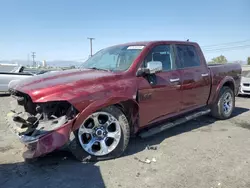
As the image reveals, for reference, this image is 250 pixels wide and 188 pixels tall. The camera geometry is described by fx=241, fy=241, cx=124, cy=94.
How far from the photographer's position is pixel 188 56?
5.27 m

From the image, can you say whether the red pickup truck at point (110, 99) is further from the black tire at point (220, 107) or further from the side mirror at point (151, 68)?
the black tire at point (220, 107)

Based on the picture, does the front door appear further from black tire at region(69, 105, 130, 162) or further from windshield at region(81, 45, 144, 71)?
black tire at region(69, 105, 130, 162)

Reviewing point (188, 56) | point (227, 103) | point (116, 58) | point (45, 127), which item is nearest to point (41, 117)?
point (45, 127)

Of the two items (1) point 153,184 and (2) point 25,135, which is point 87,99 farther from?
(1) point 153,184

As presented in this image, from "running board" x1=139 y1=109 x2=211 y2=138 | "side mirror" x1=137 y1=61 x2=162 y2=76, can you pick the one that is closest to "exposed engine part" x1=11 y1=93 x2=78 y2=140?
"side mirror" x1=137 y1=61 x2=162 y2=76

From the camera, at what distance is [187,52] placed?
530cm

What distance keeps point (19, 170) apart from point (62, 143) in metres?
0.79

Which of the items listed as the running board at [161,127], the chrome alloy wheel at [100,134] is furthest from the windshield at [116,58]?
the running board at [161,127]

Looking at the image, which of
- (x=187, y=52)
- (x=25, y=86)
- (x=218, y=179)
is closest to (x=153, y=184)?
(x=218, y=179)

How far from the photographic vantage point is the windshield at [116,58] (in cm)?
423

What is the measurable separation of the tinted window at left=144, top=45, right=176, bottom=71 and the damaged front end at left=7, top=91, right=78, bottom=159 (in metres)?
1.75

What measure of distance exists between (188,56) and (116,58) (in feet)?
5.63

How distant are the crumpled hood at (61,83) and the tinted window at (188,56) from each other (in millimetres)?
1843

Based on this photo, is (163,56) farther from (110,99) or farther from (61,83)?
(61,83)
